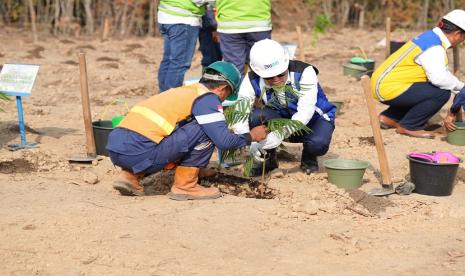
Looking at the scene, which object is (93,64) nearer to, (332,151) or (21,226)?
(332,151)

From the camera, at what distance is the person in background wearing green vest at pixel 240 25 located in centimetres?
745

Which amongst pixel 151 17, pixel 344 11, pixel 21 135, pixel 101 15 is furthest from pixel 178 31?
pixel 344 11

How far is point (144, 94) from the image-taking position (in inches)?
392

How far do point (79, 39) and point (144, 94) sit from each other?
651 cm

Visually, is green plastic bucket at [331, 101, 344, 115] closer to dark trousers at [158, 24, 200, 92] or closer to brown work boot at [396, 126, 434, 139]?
brown work boot at [396, 126, 434, 139]

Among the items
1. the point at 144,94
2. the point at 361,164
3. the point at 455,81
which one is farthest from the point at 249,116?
the point at 144,94

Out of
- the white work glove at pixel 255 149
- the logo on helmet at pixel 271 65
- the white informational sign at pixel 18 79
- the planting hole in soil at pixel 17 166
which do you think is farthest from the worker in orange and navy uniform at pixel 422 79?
the planting hole in soil at pixel 17 166

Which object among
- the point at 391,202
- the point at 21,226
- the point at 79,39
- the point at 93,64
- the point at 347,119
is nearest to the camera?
the point at 21,226

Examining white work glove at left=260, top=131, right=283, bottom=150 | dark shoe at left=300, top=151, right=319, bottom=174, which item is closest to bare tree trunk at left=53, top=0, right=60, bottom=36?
dark shoe at left=300, top=151, right=319, bottom=174

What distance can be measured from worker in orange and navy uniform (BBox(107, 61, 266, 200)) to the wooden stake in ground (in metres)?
0.92

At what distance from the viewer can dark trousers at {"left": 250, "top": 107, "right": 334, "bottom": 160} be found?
6121 millimetres

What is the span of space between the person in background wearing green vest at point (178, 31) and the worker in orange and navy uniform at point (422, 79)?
6.35 ft

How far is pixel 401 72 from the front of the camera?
7.64m

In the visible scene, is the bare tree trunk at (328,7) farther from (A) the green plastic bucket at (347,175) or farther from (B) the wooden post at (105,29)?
(A) the green plastic bucket at (347,175)
